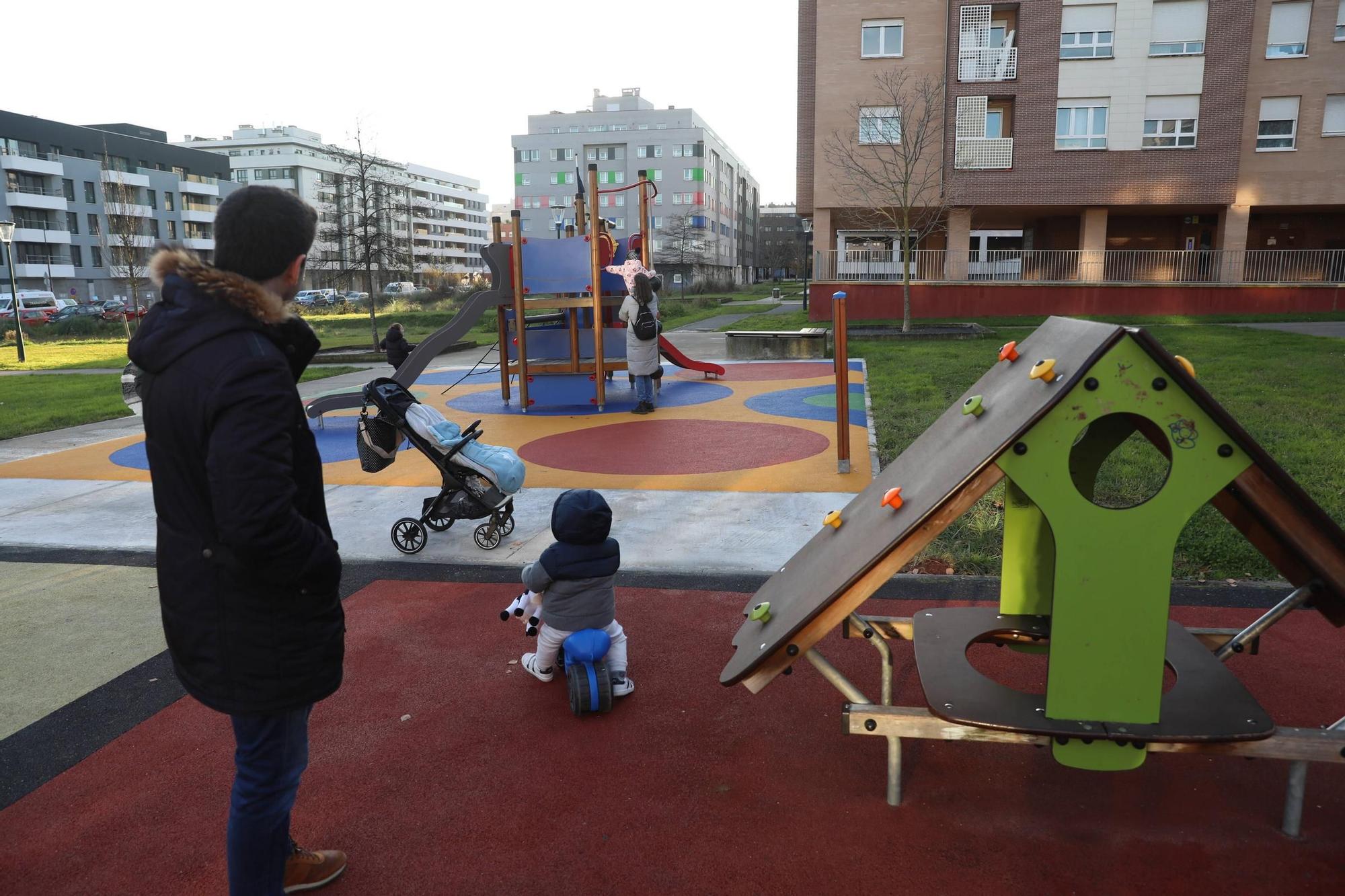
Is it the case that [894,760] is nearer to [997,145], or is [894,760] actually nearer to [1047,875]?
[1047,875]

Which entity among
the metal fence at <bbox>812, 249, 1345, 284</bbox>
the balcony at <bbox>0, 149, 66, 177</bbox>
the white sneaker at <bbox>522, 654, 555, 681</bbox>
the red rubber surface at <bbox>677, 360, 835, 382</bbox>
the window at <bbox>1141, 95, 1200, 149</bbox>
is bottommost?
the white sneaker at <bbox>522, 654, 555, 681</bbox>

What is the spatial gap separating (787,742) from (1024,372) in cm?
170

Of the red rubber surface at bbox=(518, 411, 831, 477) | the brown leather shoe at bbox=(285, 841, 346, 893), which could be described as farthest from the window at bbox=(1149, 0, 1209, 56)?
the brown leather shoe at bbox=(285, 841, 346, 893)

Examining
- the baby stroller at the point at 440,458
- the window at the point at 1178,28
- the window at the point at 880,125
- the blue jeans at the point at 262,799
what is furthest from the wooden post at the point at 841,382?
the window at the point at 1178,28

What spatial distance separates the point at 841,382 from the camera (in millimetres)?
7672

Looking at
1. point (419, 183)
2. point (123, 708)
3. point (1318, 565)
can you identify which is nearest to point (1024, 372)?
point (1318, 565)

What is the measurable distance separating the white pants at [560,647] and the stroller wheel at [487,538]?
85.8 inches

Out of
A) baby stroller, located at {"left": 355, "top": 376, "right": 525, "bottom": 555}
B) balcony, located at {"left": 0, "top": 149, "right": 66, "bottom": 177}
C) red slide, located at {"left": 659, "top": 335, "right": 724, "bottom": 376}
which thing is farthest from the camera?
A: balcony, located at {"left": 0, "top": 149, "right": 66, "bottom": 177}

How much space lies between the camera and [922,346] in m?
20.1

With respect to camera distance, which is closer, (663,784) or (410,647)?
(663,784)

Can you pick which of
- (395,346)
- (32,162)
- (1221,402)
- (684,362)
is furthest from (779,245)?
(395,346)

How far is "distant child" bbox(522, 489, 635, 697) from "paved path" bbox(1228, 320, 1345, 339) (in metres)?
21.7

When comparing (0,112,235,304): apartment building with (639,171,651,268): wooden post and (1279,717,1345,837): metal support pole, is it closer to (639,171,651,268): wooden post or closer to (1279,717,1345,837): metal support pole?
(639,171,651,268): wooden post

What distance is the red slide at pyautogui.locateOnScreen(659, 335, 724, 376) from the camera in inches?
618
